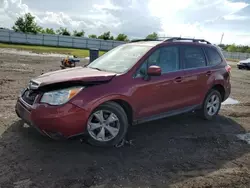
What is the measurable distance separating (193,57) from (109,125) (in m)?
2.59

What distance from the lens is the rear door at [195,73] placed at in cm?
514

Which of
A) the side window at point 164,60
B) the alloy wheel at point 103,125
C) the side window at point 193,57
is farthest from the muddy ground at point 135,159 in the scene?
the side window at point 193,57

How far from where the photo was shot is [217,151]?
4.21 m

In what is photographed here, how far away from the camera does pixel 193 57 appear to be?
5395mm

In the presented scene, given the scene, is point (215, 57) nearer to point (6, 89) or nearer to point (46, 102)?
point (46, 102)

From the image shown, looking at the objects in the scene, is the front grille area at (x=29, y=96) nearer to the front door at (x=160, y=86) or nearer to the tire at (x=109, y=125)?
the tire at (x=109, y=125)

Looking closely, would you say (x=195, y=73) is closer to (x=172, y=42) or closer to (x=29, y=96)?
(x=172, y=42)

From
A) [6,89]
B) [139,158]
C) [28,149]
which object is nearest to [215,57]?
[139,158]

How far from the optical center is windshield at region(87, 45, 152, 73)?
173 inches

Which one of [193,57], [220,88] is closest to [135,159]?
[193,57]

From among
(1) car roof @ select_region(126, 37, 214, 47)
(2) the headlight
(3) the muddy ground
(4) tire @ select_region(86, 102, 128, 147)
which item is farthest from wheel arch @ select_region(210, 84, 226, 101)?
(2) the headlight

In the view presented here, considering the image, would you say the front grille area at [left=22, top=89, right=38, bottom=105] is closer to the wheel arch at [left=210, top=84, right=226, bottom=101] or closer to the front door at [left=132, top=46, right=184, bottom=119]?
the front door at [left=132, top=46, right=184, bottom=119]

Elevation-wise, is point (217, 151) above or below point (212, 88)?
below

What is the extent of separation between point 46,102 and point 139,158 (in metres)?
1.63
